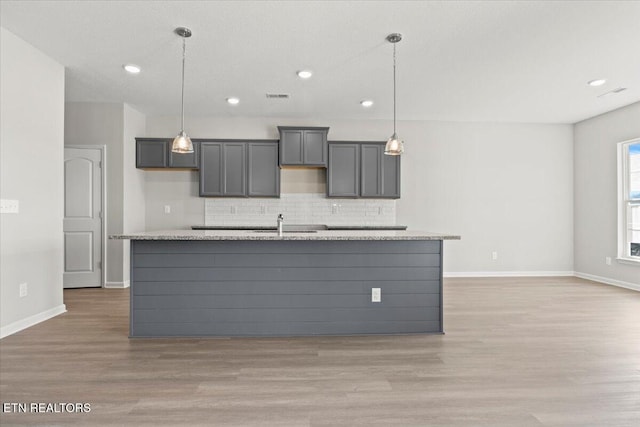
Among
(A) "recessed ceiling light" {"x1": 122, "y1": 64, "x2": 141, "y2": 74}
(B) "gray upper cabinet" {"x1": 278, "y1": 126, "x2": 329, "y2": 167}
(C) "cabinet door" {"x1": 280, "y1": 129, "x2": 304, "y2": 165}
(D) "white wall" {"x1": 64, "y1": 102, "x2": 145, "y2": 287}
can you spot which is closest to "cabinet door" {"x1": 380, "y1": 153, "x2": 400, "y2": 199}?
(B) "gray upper cabinet" {"x1": 278, "y1": 126, "x2": 329, "y2": 167}

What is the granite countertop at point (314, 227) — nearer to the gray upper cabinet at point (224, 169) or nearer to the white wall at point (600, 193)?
the gray upper cabinet at point (224, 169)

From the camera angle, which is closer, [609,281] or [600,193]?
[609,281]

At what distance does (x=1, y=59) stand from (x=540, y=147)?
7.56 meters

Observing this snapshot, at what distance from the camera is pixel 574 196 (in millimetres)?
6426

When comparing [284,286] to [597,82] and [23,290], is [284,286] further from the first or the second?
[597,82]

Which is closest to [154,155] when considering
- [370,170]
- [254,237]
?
[370,170]

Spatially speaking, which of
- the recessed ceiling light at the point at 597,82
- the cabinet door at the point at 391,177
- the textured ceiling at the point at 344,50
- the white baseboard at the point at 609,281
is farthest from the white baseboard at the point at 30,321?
the white baseboard at the point at 609,281

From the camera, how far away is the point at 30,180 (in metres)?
3.56

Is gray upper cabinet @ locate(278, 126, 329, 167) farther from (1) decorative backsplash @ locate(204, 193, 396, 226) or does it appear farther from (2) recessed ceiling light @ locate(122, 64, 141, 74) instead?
(2) recessed ceiling light @ locate(122, 64, 141, 74)

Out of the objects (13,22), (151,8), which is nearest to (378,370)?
(151,8)

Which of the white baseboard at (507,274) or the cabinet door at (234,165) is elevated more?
the cabinet door at (234,165)

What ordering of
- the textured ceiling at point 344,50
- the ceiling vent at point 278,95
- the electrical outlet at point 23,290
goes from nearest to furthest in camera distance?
the textured ceiling at point 344,50 < the electrical outlet at point 23,290 < the ceiling vent at point 278,95

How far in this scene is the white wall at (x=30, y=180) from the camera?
3268mm

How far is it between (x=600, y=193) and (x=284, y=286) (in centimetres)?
566
